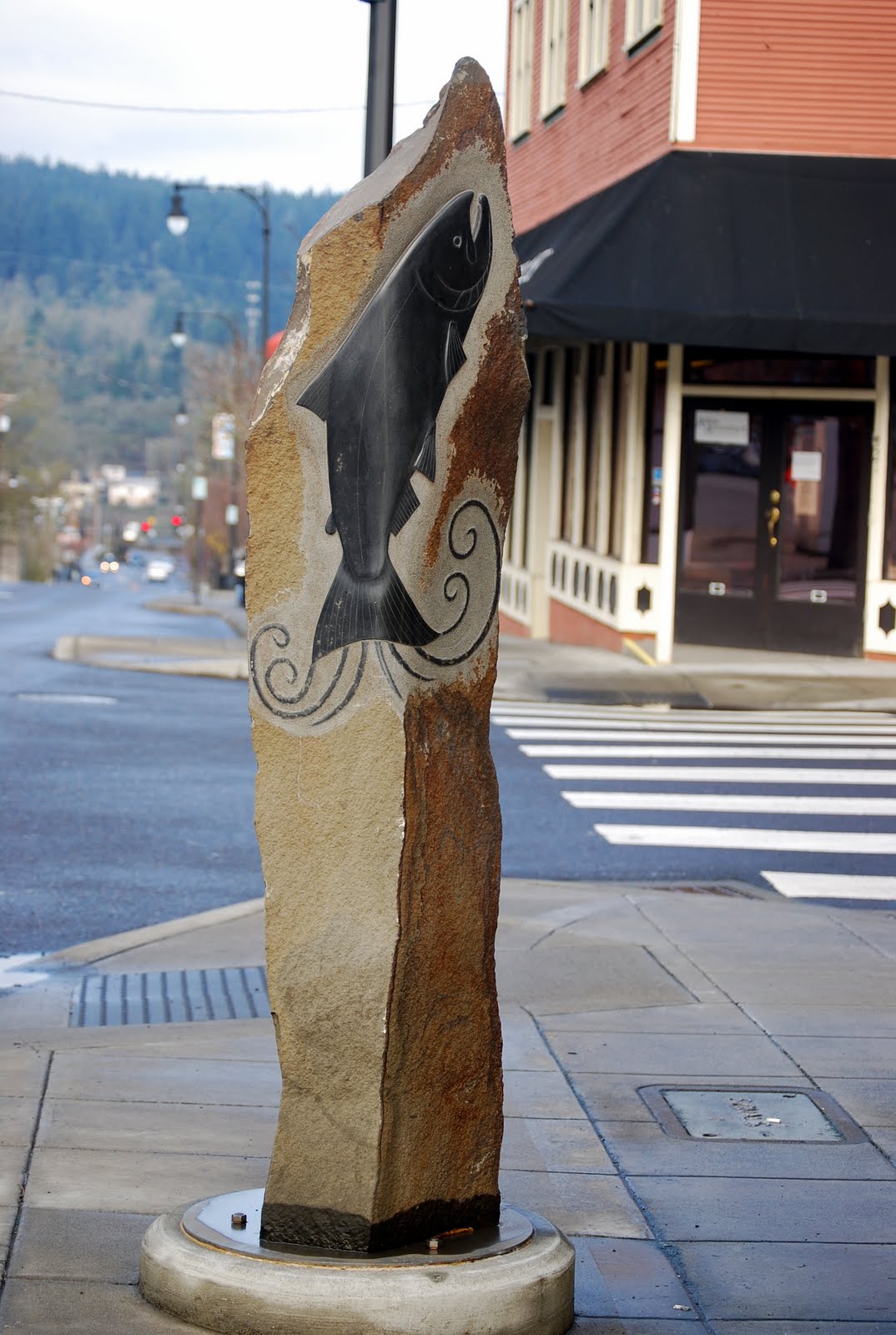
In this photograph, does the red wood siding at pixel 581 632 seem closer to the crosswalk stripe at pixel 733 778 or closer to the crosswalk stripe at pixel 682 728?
the crosswalk stripe at pixel 733 778

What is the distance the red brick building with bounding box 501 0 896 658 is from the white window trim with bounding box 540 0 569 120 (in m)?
2.24

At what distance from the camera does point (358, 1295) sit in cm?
372

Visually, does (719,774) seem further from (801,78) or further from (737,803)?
(801,78)

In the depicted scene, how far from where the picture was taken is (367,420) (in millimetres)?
3990

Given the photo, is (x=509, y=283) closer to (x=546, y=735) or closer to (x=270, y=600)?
(x=270, y=600)

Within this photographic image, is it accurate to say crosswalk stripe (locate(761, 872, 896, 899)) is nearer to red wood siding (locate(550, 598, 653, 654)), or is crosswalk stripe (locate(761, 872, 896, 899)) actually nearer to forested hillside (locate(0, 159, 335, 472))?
red wood siding (locate(550, 598, 653, 654))

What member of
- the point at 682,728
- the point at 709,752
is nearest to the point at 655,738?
the point at 682,728

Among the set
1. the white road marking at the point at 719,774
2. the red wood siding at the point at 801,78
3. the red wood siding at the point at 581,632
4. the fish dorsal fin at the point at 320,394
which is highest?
the red wood siding at the point at 801,78

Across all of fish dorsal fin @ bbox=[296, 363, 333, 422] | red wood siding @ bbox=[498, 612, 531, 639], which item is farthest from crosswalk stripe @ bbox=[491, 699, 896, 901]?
red wood siding @ bbox=[498, 612, 531, 639]

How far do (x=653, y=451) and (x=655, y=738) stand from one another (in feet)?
19.1

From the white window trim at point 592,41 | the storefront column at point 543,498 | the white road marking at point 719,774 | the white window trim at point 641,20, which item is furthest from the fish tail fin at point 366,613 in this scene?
the storefront column at point 543,498

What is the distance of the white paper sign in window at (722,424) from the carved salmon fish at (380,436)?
628 inches

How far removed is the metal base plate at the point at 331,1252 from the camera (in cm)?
389

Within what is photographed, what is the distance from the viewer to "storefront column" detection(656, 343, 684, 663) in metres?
19.1
